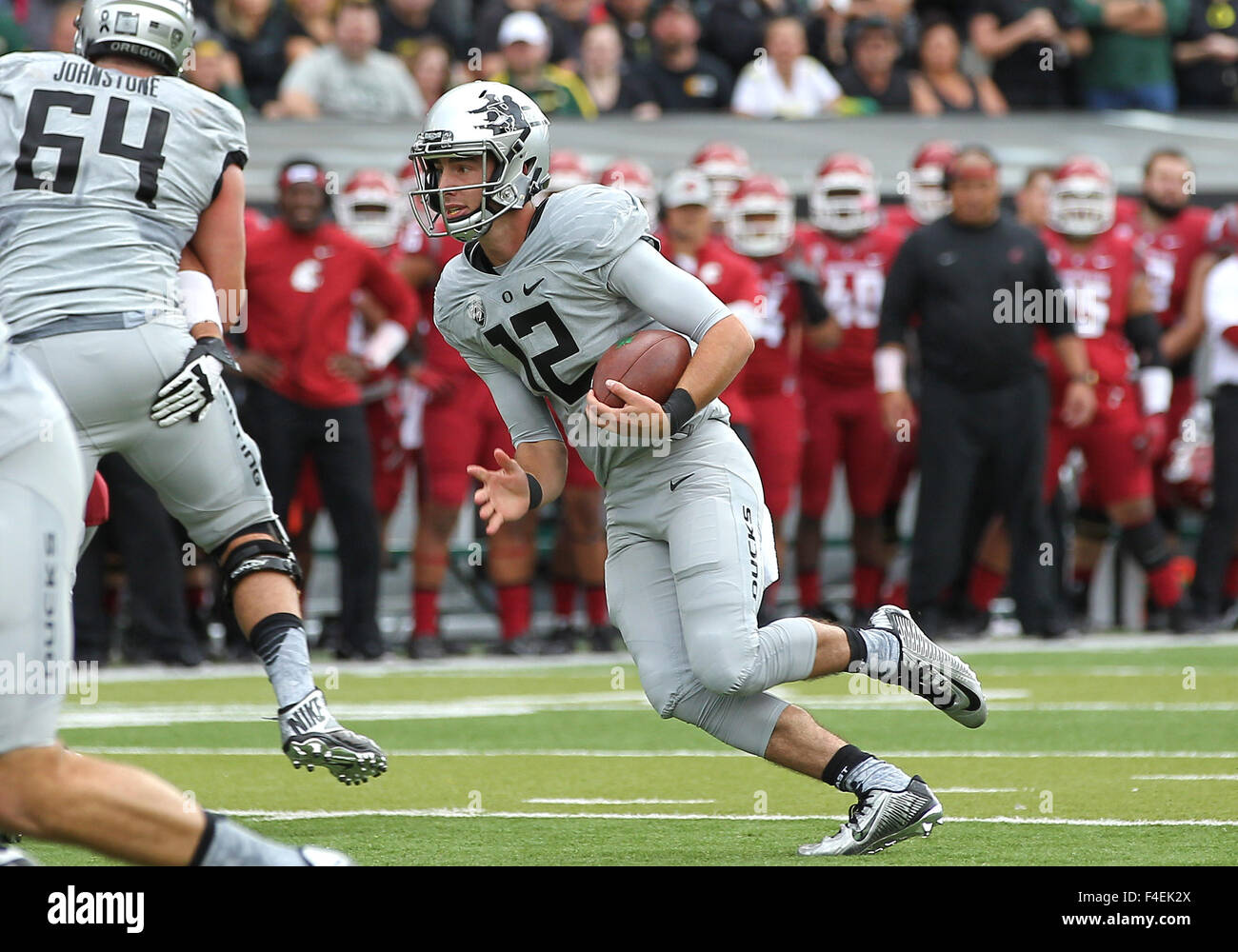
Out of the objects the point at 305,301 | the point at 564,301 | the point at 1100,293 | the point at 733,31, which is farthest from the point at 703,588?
the point at 733,31

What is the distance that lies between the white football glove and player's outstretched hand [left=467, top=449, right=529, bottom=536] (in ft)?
2.02

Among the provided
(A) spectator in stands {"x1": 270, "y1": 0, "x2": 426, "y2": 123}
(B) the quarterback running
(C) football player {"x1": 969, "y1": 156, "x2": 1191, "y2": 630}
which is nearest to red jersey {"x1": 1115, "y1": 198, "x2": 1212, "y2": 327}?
(C) football player {"x1": 969, "y1": 156, "x2": 1191, "y2": 630}

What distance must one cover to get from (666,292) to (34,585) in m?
1.71

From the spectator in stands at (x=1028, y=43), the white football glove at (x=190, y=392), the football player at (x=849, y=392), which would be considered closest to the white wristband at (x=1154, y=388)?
the football player at (x=849, y=392)

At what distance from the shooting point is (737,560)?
434 cm

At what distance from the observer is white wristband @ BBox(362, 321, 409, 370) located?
351 inches

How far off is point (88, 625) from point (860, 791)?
4.98m

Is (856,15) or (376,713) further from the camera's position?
(856,15)

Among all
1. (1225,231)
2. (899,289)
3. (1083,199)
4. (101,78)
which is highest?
(1083,199)

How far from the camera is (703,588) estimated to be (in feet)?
14.1

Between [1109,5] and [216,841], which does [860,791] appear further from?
[1109,5]

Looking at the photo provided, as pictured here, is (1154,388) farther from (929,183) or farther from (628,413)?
(628,413)

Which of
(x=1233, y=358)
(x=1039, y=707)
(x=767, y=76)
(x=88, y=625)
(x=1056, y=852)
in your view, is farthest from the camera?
(x=767, y=76)
